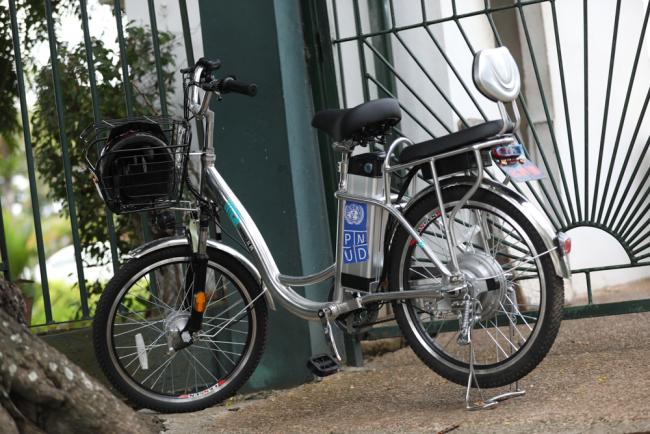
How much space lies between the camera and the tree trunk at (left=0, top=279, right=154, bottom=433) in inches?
133

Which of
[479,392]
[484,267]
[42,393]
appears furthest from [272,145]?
[42,393]

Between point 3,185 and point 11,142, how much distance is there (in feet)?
49.9

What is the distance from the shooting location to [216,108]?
204 inches

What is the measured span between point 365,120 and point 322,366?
1.03 meters

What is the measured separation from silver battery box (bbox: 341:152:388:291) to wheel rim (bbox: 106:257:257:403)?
490 millimetres

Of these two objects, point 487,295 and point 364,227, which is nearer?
point 487,295

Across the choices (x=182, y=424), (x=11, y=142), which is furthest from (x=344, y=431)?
(x=11, y=142)

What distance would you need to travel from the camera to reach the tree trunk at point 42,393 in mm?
3391

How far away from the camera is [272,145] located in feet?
16.7

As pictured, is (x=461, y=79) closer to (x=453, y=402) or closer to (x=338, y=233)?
(x=338, y=233)

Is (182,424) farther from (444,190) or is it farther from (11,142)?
(11,142)

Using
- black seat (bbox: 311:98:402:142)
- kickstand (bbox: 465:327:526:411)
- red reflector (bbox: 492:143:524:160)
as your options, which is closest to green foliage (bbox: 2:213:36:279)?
black seat (bbox: 311:98:402:142)

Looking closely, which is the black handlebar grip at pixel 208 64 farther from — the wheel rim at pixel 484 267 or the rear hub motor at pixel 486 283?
the rear hub motor at pixel 486 283

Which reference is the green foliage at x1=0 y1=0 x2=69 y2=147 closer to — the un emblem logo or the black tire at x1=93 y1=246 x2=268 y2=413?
the black tire at x1=93 y1=246 x2=268 y2=413
